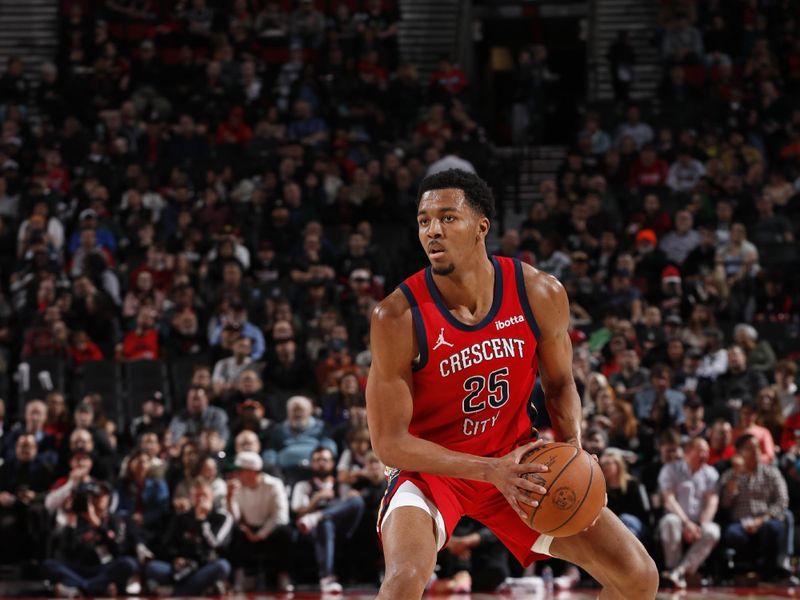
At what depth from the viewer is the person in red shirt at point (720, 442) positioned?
11.8 m

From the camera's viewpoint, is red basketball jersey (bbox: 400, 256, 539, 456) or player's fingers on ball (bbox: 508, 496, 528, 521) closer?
player's fingers on ball (bbox: 508, 496, 528, 521)

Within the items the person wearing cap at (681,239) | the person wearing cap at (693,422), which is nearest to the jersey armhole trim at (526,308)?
the person wearing cap at (693,422)

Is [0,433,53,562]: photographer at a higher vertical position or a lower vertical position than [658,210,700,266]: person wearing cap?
lower

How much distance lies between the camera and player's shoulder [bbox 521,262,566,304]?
546 centimetres

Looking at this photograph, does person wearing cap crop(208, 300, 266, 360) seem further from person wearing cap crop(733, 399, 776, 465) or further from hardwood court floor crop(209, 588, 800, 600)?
person wearing cap crop(733, 399, 776, 465)

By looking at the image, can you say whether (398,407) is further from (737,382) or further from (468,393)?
(737,382)

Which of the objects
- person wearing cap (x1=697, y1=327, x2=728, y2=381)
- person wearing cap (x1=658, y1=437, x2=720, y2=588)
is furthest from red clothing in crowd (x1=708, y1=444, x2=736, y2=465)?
person wearing cap (x1=697, y1=327, x2=728, y2=381)

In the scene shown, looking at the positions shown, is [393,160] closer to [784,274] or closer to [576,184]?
[576,184]

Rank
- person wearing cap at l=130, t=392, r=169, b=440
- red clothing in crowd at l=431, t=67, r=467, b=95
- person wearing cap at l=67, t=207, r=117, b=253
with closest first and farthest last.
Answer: person wearing cap at l=130, t=392, r=169, b=440 < person wearing cap at l=67, t=207, r=117, b=253 < red clothing in crowd at l=431, t=67, r=467, b=95

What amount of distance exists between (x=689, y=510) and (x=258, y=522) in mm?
3544

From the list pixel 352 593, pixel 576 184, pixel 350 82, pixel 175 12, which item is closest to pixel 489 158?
pixel 576 184

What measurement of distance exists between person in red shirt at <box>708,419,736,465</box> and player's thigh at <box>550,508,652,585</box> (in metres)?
6.75

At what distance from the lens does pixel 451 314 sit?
5.35 metres

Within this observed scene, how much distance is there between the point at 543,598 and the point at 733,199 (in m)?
7.40
